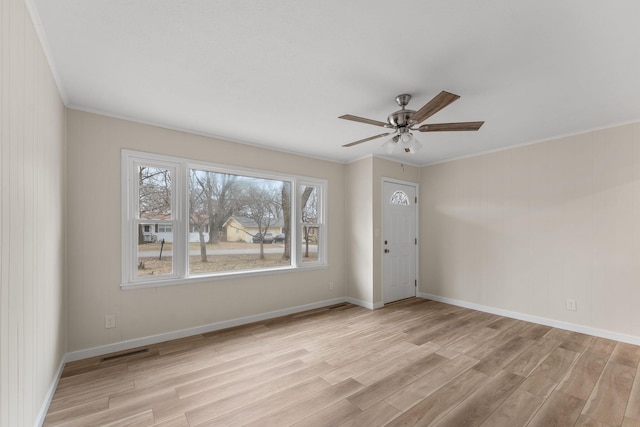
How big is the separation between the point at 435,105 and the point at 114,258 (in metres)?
3.42

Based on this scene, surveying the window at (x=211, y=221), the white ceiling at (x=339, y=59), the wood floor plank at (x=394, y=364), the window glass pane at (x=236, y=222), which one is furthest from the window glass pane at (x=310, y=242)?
the wood floor plank at (x=394, y=364)

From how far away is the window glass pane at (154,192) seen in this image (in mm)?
3293

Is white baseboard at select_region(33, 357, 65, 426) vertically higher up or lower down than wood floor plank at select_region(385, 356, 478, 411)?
higher up

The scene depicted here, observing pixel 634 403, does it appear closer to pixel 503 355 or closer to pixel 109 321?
pixel 503 355

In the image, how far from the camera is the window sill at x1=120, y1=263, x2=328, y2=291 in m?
3.19

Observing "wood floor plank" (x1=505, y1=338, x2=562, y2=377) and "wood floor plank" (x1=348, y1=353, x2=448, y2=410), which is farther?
"wood floor plank" (x1=505, y1=338, x2=562, y2=377)

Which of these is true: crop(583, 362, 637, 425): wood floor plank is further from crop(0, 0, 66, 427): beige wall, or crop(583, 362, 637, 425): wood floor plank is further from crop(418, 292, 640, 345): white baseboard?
crop(0, 0, 66, 427): beige wall

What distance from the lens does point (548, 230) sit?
388 centimetres

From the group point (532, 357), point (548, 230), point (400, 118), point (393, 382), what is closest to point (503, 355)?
point (532, 357)

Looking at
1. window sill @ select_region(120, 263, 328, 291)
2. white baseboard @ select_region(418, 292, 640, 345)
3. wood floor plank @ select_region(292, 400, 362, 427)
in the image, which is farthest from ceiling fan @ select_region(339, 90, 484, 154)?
white baseboard @ select_region(418, 292, 640, 345)

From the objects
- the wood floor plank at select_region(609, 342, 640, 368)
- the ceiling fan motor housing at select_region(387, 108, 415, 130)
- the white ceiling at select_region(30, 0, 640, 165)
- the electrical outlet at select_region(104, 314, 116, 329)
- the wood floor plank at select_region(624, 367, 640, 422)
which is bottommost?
the wood floor plank at select_region(609, 342, 640, 368)

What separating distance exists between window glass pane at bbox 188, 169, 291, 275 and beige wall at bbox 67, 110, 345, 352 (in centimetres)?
25

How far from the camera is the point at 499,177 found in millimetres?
4363

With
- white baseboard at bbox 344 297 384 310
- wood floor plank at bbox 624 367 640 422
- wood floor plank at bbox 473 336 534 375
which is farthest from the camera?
white baseboard at bbox 344 297 384 310
